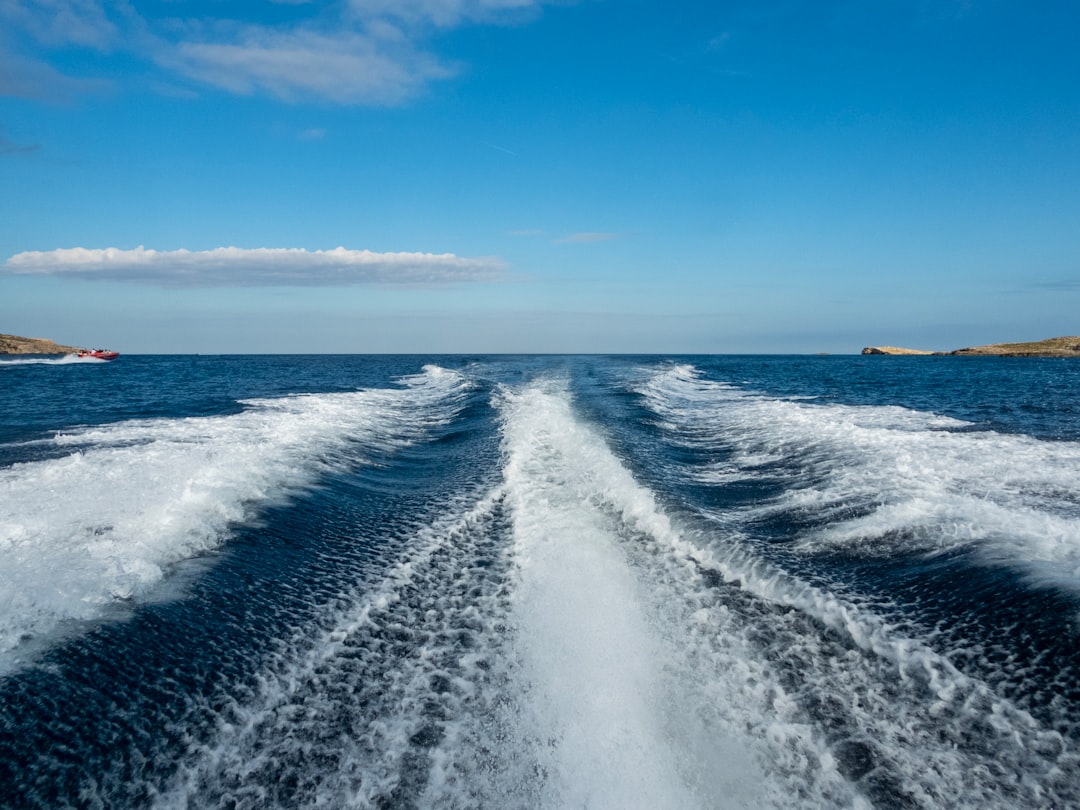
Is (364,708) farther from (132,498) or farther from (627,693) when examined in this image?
(132,498)

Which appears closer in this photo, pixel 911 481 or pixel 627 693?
pixel 627 693

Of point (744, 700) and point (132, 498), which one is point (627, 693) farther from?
point (132, 498)

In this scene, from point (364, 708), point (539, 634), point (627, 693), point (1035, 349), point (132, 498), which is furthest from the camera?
point (1035, 349)

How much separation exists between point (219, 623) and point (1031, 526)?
894cm

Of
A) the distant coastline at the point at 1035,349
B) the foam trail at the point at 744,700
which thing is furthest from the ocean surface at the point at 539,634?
the distant coastline at the point at 1035,349

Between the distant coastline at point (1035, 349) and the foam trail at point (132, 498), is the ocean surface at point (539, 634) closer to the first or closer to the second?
the foam trail at point (132, 498)

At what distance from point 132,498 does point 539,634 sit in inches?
247

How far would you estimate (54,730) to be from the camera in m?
3.92

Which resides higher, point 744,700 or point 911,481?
point 911,481

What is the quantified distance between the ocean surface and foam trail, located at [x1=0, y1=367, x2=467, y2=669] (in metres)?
0.05

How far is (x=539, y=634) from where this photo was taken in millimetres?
5320

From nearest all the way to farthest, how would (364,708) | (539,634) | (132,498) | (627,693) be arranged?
(364,708) → (627,693) → (539,634) → (132,498)

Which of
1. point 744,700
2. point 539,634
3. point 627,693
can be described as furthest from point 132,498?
point 744,700

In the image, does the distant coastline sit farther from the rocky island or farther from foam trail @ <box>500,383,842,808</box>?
the rocky island
